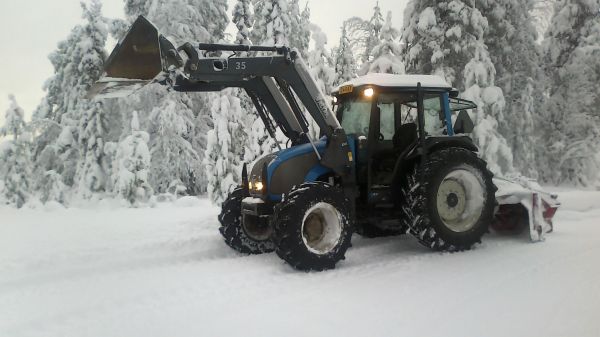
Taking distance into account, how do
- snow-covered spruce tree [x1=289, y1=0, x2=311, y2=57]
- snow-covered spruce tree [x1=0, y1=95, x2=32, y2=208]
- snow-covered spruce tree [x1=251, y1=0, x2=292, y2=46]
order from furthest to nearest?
1. snow-covered spruce tree [x1=289, y1=0, x2=311, y2=57]
2. snow-covered spruce tree [x1=0, y1=95, x2=32, y2=208]
3. snow-covered spruce tree [x1=251, y1=0, x2=292, y2=46]

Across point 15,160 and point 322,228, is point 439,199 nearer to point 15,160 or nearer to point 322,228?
point 322,228

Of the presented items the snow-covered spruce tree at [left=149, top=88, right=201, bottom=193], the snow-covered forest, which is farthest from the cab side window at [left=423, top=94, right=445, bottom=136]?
the snow-covered spruce tree at [left=149, top=88, right=201, bottom=193]

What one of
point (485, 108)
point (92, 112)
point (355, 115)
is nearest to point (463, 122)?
point (355, 115)

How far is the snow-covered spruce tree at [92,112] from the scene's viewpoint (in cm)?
1755

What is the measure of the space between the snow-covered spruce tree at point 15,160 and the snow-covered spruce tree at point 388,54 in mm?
13085

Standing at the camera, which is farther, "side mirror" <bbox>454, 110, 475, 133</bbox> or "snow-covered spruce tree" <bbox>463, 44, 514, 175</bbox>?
"snow-covered spruce tree" <bbox>463, 44, 514, 175</bbox>

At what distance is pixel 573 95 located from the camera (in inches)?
822

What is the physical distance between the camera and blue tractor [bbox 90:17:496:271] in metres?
5.78

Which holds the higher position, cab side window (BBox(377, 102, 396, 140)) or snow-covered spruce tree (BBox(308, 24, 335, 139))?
snow-covered spruce tree (BBox(308, 24, 335, 139))

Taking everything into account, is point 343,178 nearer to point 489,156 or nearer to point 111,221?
point 111,221

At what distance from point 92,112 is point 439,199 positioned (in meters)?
14.9

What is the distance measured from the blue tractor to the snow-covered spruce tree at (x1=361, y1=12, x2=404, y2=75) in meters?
8.37

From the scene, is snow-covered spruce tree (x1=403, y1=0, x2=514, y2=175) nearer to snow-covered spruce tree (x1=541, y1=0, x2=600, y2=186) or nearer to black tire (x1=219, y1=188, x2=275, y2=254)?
snow-covered spruce tree (x1=541, y1=0, x2=600, y2=186)

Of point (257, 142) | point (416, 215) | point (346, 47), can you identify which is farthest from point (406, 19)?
point (416, 215)
